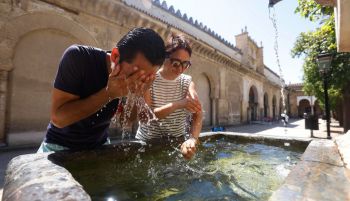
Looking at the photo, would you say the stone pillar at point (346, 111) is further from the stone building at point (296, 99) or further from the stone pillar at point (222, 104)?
the stone building at point (296, 99)

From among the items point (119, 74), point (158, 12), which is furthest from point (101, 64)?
point (158, 12)

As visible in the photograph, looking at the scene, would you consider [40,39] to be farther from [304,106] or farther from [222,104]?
[304,106]

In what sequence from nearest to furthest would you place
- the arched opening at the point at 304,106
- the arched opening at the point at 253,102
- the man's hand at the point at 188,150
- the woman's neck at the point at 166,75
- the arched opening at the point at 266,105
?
the man's hand at the point at 188,150, the woman's neck at the point at 166,75, the arched opening at the point at 253,102, the arched opening at the point at 266,105, the arched opening at the point at 304,106

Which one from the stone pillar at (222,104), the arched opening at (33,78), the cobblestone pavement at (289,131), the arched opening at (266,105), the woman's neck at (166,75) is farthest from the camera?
the arched opening at (266,105)

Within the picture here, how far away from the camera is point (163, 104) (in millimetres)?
2377

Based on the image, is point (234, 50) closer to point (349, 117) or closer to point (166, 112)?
point (349, 117)

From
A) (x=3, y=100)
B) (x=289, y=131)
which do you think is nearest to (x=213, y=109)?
(x=289, y=131)

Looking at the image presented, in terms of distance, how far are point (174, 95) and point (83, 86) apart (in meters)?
1.05

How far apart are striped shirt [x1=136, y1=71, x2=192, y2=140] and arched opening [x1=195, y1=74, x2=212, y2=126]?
12.7 metres

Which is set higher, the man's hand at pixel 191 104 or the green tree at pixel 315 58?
the green tree at pixel 315 58

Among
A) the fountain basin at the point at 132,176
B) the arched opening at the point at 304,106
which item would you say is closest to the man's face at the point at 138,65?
the fountain basin at the point at 132,176

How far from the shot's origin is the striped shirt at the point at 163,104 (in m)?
2.38

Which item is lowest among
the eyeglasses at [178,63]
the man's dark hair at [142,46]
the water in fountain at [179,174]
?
the water in fountain at [179,174]

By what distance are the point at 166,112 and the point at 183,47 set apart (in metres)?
0.63
